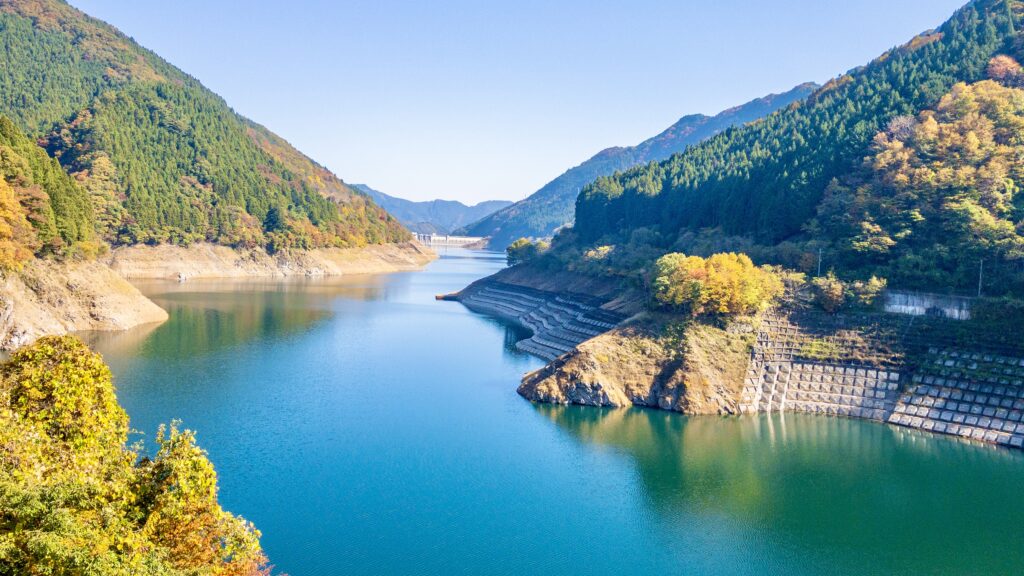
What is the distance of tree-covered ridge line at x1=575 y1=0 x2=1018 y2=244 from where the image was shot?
7362 cm

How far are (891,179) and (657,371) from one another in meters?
30.7

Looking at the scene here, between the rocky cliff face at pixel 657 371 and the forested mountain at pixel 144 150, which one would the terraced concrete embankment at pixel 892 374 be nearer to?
the rocky cliff face at pixel 657 371

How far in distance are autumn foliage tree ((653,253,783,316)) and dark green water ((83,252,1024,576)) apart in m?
9.46

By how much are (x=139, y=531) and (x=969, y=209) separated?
58448mm

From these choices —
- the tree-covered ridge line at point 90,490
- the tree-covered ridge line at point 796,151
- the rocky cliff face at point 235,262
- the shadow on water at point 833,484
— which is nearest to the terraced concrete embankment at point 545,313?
the tree-covered ridge line at point 796,151

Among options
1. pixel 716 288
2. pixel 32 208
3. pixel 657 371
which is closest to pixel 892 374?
pixel 716 288

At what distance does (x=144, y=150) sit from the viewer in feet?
482

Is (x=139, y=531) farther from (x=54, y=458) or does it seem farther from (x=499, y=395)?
(x=499, y=395)

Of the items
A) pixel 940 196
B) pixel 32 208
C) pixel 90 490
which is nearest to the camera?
pixel 90 490

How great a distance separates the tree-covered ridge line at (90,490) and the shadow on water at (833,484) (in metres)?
21.0

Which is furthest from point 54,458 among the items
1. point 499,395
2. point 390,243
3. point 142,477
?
point 390,243

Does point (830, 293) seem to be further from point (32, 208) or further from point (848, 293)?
point (32, 208)

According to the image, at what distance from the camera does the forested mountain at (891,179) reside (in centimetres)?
5403

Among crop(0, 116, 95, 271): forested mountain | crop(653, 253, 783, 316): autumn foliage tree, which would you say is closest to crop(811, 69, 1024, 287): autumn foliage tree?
crop(653, 253, 783, 316): autumn foliage tree
